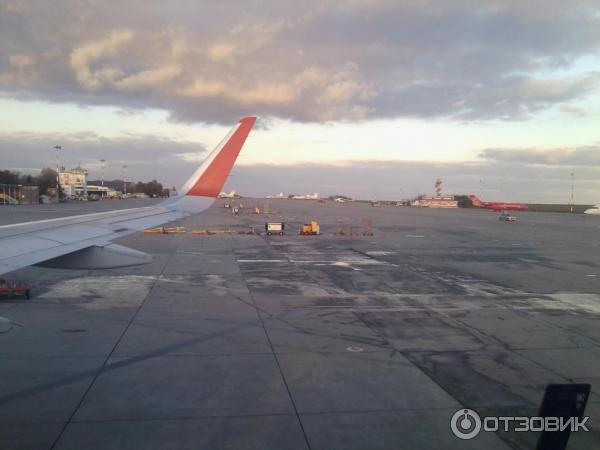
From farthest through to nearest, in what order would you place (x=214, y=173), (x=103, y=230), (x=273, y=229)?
1. (x=273, y=229)
2. (x=214, y=173)
3. (x=103, y=230)

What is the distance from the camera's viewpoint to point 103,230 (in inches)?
299

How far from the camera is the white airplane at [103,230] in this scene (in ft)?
18.2

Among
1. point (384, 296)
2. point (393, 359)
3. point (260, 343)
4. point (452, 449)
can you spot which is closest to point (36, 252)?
point (260, 343)

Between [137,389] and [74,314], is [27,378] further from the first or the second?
[74,314]

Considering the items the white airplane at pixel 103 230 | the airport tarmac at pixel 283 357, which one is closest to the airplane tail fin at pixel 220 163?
the white airplane at pixel 103 230

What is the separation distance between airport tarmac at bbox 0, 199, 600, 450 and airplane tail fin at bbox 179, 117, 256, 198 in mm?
2974

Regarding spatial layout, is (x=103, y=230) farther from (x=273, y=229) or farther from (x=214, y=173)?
(x=273, y=229)

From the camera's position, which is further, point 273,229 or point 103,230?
point 273,229

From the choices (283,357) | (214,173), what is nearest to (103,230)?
(214,173)

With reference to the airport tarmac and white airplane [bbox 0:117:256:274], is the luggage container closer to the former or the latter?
the airport tarmac

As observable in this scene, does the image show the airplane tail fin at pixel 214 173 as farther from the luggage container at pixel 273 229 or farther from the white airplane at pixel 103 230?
the luggage container at pixel 273 229

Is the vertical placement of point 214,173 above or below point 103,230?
above

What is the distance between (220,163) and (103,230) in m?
2.41

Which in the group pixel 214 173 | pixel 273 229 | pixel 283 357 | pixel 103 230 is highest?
pixel 214 173
